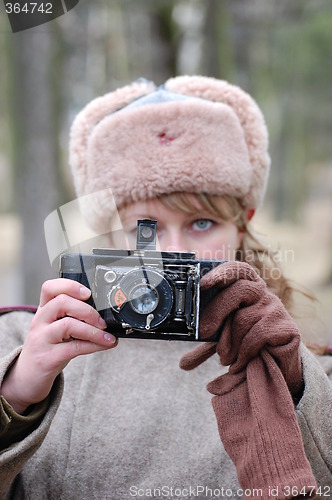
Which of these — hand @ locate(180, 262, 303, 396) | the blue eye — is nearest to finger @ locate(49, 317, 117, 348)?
hand @ locate(180, 262, 303, 396)

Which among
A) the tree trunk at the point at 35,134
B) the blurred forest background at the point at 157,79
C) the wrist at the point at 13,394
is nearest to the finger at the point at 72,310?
the wrist at the point at 13,394

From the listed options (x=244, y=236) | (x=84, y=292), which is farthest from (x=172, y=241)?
(x=84, y=292)

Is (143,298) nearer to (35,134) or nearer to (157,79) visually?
(35,134)

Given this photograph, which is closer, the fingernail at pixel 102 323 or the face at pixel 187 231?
the fingernail at pixel 102 323

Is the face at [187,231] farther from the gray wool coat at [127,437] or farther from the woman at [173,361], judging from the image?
the gray wool coat at [127,437]

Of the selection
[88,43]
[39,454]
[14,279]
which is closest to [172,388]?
[39,454]

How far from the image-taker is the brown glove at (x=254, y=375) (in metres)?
1.44

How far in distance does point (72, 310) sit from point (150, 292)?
201mm

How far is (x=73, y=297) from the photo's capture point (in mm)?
1574

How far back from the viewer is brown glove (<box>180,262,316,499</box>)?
56.8 inches

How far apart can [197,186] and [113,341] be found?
2.48 feet

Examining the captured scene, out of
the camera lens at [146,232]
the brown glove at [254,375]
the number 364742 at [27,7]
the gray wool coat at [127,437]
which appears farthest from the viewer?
the number 364742 at [27,7]

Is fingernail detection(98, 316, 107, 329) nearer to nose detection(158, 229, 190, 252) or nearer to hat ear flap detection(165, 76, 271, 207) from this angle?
nose detection(158, 229, 190, 252)

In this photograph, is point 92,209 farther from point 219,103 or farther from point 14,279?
point 14,279
